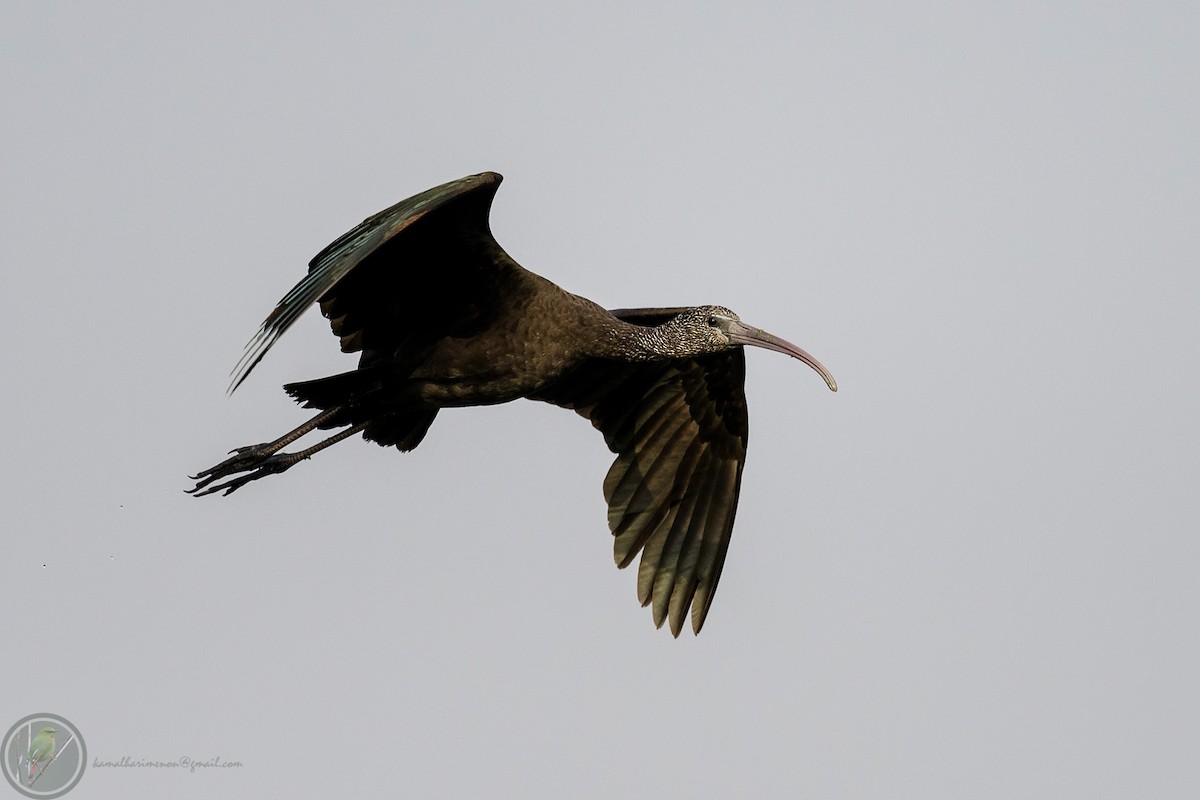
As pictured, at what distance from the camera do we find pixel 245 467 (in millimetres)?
13359

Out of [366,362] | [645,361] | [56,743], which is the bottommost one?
[56,743]

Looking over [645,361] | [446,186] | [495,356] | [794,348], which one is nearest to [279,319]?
[446,186]

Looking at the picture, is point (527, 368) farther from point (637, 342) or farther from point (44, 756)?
point (44, 756)

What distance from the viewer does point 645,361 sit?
526 inches

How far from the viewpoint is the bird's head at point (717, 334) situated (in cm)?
1341

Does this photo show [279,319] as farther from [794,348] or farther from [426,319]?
[794,348]

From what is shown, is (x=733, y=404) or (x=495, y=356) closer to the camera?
(x=495, y=356)

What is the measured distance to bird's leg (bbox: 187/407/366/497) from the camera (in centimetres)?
1329

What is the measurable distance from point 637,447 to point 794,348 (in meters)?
2.04

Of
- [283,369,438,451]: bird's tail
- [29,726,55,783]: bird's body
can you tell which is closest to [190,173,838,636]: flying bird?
[283,369,438,451]: bird's tail

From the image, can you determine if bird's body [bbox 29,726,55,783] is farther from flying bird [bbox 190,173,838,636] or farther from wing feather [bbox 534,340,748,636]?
wing feather [bbox 534,340,748,636]

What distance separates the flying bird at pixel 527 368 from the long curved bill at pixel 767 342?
0.04 feet

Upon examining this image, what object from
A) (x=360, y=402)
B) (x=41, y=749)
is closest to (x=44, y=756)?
(x=41, y=749)

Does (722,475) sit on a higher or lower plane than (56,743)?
higher
